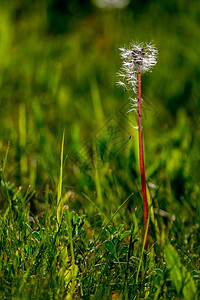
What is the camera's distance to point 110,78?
3.59 metres

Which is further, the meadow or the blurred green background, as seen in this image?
the blurred green background

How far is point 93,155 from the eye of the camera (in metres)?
2.42

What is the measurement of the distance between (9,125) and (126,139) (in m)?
0.78

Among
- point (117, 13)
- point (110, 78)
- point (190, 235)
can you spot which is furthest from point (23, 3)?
point (190, 235)

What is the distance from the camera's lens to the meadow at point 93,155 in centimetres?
147

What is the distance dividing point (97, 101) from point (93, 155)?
84cm

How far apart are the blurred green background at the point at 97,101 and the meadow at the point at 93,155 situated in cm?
1

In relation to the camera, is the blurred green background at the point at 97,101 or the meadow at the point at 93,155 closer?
the meadow at the point at 93,155

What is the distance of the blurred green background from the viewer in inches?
88.4

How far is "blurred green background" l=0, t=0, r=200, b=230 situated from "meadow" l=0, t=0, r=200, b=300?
0.01 metres

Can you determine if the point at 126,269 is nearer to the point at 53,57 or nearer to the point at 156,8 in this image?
the point at 53,57

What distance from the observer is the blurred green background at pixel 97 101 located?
2244mm

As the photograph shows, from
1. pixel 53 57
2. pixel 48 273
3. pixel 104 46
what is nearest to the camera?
pixel 48 273

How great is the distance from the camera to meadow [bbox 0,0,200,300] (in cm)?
147
